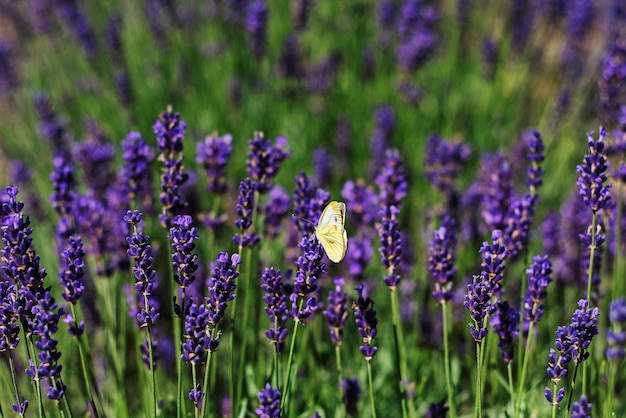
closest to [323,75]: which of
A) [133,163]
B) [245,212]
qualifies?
[133,163]

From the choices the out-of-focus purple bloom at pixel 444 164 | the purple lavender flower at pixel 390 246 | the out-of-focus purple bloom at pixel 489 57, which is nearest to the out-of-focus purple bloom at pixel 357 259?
the purple lavender flower at pixel 390 246

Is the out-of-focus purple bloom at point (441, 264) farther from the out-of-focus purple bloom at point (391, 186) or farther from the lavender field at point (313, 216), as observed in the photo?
the out-of-focus purple bloom at point (391, 186)

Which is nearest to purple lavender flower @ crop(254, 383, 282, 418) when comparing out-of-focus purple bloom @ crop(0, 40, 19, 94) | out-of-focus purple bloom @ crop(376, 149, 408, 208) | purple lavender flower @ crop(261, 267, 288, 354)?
purple lavender flower @ crop(261, 267, 288, 354)

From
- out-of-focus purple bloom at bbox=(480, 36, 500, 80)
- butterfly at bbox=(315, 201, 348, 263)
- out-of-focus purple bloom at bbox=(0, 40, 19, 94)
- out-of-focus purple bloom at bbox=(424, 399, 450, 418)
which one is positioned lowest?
out-of-focus purple bloom at bbox=(424, 399, 450, 418)

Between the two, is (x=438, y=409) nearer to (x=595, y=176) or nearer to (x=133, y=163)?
(x=595, y=176)

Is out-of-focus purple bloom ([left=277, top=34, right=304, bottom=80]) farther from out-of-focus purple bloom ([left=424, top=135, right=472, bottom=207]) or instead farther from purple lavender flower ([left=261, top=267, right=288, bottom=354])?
purple lavender flower ([left=261, top=267, right=288, bottom=354])

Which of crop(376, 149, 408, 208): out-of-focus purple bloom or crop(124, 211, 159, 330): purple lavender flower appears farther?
crop(376, 149, 408, 208): out-of-focus purple bloom
